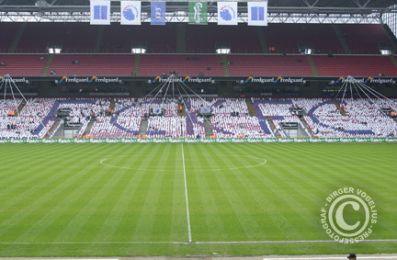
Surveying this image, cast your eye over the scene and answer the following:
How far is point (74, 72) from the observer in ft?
252

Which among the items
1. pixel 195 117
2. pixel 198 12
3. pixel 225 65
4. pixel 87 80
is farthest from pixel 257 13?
pixel 87 80

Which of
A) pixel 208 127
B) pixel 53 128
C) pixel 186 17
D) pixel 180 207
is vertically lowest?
pixel 180 207

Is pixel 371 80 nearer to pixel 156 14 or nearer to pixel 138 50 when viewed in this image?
pixel 138 50

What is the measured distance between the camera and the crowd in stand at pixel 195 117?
66188 mm

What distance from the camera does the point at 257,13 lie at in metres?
53.3

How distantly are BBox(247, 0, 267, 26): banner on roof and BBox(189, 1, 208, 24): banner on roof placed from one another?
5042 mm

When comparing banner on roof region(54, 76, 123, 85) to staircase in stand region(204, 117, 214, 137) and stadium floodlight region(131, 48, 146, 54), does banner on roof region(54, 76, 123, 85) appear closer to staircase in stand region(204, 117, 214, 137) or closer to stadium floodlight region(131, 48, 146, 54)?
stadium floodlight region(131, 48, 146, 54)

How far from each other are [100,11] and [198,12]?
428 inches

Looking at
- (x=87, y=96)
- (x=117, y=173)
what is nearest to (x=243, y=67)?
(x=87, y=96)

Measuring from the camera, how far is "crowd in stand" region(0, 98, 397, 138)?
6619 cm

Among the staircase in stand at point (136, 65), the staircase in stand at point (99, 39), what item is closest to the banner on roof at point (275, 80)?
the staircase in stand at point (136, 65)

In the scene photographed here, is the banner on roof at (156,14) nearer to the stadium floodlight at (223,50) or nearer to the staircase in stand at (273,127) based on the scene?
the staircase in stand at (273,127)

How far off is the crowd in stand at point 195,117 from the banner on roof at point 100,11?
17.2 m

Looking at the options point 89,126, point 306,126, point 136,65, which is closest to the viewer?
point 89,126
